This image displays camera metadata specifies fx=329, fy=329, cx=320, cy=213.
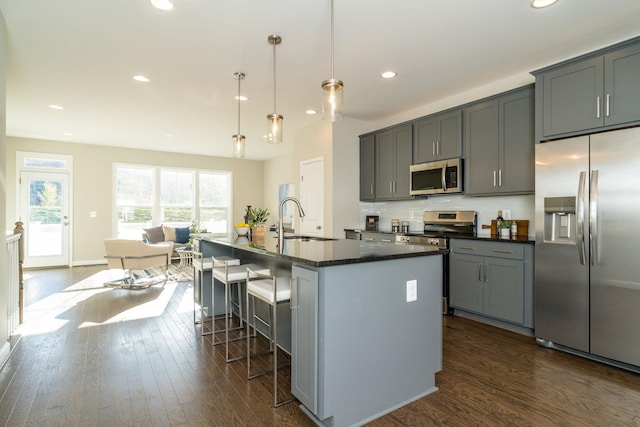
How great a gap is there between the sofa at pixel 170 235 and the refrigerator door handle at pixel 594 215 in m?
7.09

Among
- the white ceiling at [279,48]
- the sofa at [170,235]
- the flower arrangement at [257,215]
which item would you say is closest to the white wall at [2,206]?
the white ceiling at [279,48]

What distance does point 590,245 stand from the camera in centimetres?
264

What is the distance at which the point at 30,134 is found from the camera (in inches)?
261

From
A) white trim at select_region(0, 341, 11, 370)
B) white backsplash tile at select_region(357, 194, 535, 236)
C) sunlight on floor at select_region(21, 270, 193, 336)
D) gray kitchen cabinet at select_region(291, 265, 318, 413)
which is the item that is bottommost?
sunlight on floor at select_region(21, 270, 193, 336)

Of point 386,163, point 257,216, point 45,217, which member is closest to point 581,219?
point 386,163

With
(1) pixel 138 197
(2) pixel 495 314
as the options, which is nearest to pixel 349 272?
(2) pixel 495 314

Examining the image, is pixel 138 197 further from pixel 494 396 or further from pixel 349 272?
pixel 494 396

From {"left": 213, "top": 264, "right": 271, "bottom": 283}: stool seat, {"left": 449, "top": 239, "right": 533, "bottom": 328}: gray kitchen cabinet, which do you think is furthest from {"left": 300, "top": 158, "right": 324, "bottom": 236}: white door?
{"left": 213, "top": 264, "right": 271, "bottom": 283}: stool seat

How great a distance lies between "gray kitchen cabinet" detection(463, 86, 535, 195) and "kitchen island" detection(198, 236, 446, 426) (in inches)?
74.8

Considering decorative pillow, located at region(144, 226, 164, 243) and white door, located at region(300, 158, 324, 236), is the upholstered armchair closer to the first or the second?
decorative pillow, located at region(144, 226, 164, 243)

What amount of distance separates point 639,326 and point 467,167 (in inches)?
85.7

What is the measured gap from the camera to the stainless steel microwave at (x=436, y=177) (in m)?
4.08

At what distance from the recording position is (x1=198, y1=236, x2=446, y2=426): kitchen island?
1803 millimetres

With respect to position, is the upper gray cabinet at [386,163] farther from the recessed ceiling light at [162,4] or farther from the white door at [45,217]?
the white door at [45,217]
